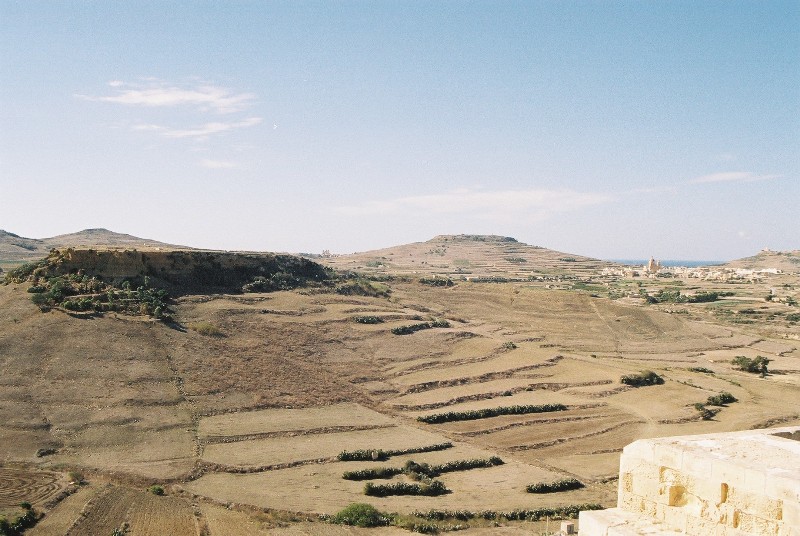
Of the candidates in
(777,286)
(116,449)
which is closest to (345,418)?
(116,449)

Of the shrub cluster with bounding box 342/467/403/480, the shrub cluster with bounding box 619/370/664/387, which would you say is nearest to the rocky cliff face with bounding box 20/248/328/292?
the shrub cluster with bounding box 342/467/403/480

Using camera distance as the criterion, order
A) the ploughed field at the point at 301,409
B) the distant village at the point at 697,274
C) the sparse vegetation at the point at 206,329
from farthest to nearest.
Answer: the distant village at the point at 697,274
the sparse vegetation at the point at 206,329
the ploughed field at the point at 301,409

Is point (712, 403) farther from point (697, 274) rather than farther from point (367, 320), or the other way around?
point (697, 274)

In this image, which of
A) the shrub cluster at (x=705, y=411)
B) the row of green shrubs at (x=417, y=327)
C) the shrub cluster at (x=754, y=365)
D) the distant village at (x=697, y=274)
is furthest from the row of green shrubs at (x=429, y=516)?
the distant village at (x=697, y=274)

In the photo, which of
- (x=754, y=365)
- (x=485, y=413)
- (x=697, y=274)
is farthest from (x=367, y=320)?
(x=697, y=274)

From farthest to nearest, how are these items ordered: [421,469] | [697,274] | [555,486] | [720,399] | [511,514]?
[697,274], [720,399], [421,469], [555,486], [511,514]

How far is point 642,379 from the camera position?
55.5 metres

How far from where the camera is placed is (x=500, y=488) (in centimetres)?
3347

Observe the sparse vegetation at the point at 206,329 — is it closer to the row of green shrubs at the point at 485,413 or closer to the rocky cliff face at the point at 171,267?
the rocky cliff face at the point at 171,267

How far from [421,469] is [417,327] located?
3321 centimetres

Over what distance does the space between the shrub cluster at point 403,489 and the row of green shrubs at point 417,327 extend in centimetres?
3239

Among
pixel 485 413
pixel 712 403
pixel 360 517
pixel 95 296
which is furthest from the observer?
pixel 95 296

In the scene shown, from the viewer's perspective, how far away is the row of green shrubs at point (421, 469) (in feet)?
113

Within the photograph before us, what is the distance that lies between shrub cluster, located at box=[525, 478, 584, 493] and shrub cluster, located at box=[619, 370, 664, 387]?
23527 millimetres
